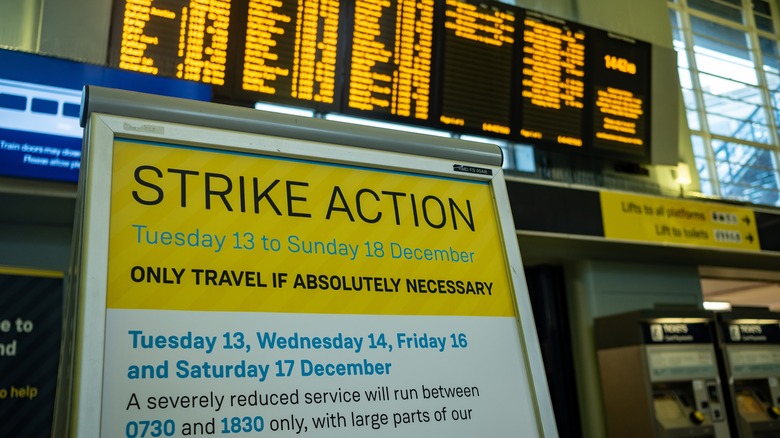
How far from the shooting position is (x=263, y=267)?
3.38ft

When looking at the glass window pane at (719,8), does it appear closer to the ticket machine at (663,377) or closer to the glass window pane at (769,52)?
the glass window pane at (769,52)

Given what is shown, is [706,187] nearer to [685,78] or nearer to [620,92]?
[685,78]

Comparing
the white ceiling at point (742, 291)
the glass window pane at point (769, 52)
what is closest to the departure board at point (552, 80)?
the white ceiling at point (742, 291)

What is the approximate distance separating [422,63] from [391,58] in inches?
8.5

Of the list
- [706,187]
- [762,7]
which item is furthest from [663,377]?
[762,7]

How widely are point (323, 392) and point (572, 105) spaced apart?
12.8 ft

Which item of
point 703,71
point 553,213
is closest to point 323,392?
point 553,213

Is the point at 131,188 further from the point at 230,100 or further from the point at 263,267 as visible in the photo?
the point at 230,100

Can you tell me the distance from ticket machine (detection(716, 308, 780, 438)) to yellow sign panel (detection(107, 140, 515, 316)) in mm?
4136

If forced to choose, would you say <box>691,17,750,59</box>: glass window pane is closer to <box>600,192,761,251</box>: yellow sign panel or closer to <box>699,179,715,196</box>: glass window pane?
<box>699,179,715,196</box>: glass window pane

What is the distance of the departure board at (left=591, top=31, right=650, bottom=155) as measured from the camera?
4566mm

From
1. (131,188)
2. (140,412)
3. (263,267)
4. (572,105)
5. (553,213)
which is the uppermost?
(572,105)

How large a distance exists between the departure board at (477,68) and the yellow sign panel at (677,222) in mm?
1032

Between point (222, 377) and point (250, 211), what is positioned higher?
point (250, 211)
